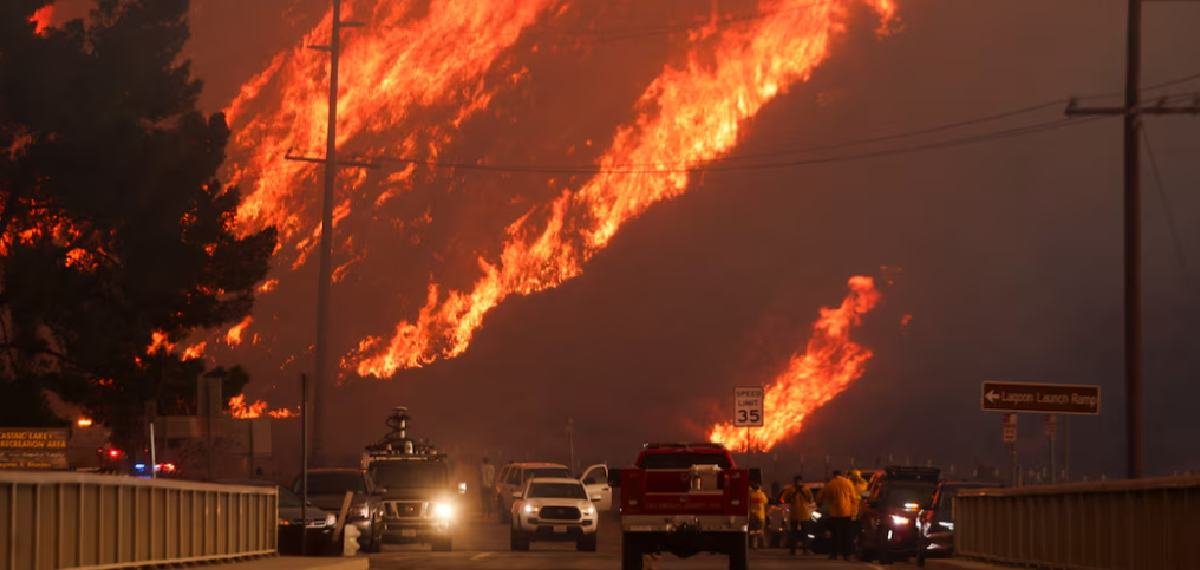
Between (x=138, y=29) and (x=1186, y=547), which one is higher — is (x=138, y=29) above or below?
above

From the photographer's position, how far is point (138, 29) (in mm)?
61250

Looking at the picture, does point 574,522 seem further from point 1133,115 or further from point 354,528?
point 1133,115

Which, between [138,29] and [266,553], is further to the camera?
[138,29]

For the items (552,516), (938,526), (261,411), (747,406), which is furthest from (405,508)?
(261,411)

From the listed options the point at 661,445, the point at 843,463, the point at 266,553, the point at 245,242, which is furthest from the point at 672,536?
the point at 843,463

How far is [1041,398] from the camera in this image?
37.5m

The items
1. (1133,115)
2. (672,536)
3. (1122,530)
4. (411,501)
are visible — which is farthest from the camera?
(411,501)

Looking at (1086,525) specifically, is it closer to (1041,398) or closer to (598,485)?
(1041,398)

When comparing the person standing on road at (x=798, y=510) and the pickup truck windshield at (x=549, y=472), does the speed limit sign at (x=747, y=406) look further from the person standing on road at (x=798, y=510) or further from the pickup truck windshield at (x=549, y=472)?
the pickup truck windshield at (x=549, y=472)

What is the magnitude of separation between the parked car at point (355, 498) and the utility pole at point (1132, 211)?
16087mm

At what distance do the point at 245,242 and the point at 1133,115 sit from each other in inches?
1417

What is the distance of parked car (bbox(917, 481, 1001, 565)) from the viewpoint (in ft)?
120

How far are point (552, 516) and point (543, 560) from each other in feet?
21.1

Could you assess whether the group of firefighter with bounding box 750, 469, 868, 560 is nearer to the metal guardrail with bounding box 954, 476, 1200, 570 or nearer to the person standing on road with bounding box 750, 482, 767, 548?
the person standing on road with bounding box 750, 482, 767, 548
